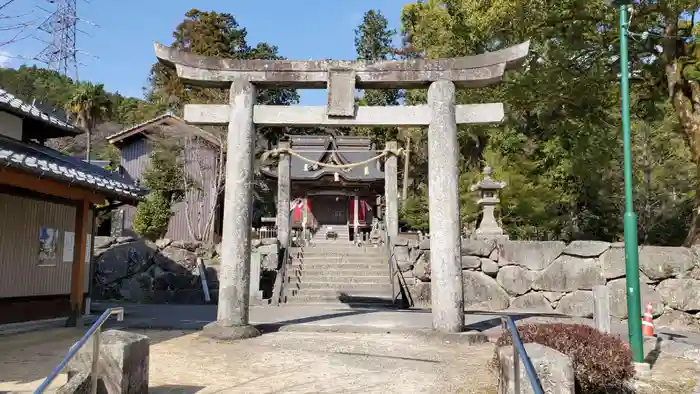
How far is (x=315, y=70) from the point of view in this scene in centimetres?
951

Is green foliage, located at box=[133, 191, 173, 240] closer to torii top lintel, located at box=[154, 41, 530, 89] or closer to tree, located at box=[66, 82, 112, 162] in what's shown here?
tree, located at box=[66, 82, 112, 162]

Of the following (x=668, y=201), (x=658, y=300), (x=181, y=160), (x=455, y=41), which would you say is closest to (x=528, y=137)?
(x=668, y=201)

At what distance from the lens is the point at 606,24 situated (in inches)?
535

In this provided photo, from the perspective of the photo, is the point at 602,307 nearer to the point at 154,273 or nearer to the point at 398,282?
the point at 398,282

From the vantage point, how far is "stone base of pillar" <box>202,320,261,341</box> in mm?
8625

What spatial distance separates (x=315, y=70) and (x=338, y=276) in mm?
8895

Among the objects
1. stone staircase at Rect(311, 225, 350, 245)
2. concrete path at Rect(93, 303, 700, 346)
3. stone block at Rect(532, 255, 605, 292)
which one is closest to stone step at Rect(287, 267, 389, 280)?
concrete path at Rect(93, 303, 700, 346)

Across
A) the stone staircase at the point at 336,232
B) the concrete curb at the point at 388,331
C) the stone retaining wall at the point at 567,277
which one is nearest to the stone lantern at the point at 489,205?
the stone retaining wall at the point at 567,277

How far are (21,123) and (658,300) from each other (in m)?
15.1

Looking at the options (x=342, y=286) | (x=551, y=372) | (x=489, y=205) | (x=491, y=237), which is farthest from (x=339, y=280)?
(x=551, y=372)

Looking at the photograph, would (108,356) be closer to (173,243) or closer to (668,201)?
(173,243)

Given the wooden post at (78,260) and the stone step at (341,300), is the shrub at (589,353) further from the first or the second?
the stone step at (341,300)

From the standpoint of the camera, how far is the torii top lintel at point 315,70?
30.6 feet

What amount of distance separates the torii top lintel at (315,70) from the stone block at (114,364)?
584 centimetres
